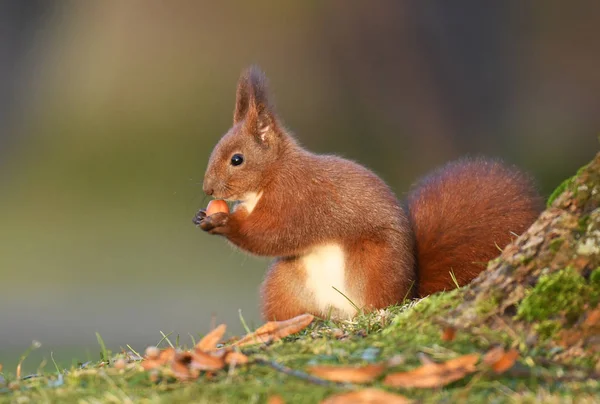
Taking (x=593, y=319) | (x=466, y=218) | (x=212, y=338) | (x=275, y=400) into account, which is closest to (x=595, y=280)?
(x=593, y=319)

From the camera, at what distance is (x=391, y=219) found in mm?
2824

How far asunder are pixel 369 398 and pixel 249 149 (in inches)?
69.5

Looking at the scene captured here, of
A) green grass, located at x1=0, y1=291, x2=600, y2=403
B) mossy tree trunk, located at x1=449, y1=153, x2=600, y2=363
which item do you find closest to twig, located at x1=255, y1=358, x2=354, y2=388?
green grass, located at x1=0, y1=291, x2=600, y2=403

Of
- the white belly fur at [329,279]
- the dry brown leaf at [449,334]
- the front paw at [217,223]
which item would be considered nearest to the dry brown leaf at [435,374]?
the dry brown leaf at [449,334]

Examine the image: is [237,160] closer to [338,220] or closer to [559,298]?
[338,220]

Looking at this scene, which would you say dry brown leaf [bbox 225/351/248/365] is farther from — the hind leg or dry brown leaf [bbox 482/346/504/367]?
the hind leg

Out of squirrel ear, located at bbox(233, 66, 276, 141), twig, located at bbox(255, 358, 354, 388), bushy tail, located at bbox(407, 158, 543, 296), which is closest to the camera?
twig, located at bbox(255, 358, 354, 388)

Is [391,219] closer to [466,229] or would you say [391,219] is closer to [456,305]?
[466,229]

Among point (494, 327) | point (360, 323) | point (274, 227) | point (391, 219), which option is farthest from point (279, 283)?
point (494, 327)

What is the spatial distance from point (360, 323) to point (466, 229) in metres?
0.85

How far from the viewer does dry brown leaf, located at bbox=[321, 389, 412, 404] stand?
1.32m

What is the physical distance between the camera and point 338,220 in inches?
110

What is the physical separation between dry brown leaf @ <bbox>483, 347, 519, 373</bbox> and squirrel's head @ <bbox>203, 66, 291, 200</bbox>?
154 centimetres

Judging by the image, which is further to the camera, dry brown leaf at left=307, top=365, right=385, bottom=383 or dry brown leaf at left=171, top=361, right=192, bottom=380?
dry brown leaf at left=171, top=361, right=192, bottom=380
